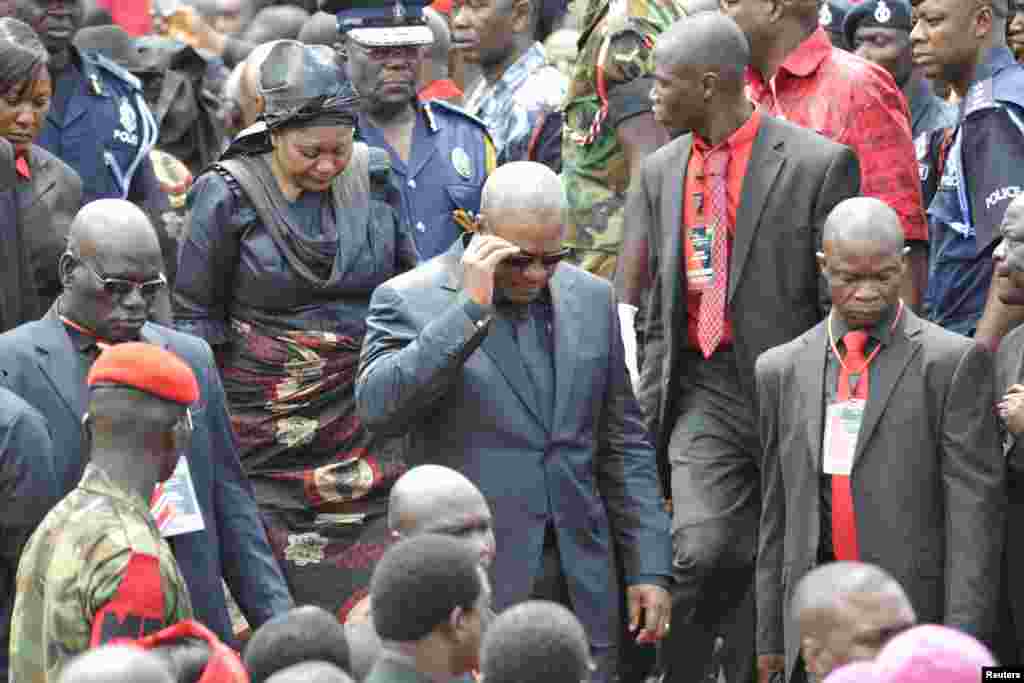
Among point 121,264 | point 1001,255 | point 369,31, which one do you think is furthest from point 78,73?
point 1001,255

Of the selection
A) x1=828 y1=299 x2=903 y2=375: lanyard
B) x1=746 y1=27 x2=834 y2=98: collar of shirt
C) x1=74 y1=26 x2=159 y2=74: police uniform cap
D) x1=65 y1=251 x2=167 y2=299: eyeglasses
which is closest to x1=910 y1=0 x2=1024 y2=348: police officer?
x1=746 y1=27 x2=834 y2=98: collar of shirt

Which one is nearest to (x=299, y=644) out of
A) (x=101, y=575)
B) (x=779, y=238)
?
(x=101, y=575)

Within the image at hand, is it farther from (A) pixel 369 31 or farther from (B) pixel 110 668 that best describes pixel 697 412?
(B) pixel 110 668

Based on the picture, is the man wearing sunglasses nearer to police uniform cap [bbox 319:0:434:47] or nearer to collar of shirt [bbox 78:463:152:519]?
collar of shirt [bbox 78:463:152:519]

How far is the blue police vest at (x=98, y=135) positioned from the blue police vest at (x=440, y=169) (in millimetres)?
1270

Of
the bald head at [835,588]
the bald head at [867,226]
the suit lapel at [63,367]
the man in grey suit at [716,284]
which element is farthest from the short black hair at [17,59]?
the bald head at [835,588]

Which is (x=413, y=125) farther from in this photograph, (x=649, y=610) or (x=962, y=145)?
(x=649, y=610)

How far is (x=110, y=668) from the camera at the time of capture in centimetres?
580

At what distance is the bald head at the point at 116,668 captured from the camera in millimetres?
5770

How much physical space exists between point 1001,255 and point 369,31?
3720mm

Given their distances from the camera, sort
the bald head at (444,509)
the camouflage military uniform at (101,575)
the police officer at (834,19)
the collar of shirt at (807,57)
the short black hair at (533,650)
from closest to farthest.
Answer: the short black hair at (533,650)
the camouflage military uniform at (101,575)
the bald head at (444,509)
the collar of shirt at (807,57)
the police officer at (834,19)

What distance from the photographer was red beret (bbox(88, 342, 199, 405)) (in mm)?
7547

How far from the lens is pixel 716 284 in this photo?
10172 millimetres

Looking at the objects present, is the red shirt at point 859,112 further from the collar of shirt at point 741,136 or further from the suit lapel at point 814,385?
the suit lapel at point 814,385
